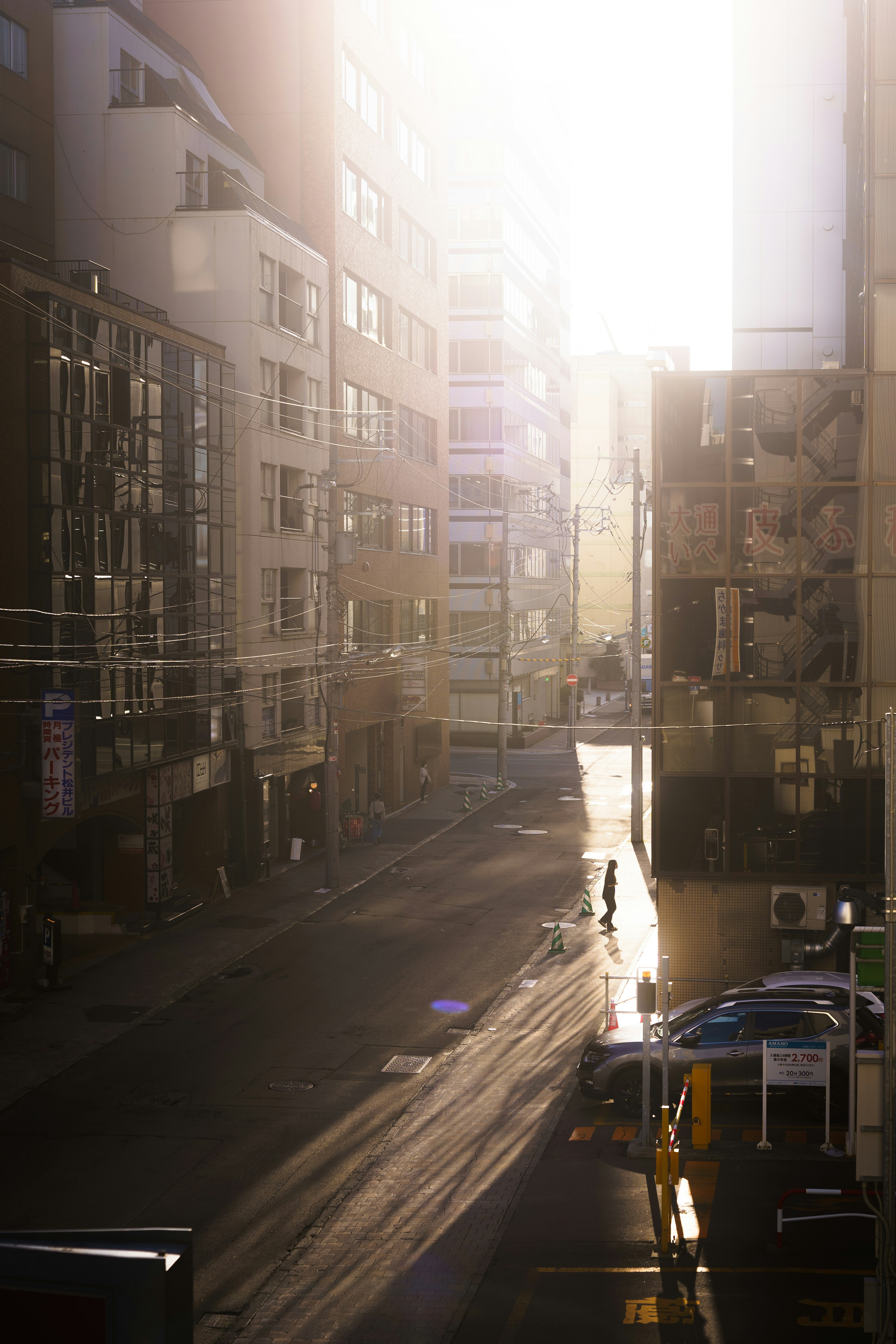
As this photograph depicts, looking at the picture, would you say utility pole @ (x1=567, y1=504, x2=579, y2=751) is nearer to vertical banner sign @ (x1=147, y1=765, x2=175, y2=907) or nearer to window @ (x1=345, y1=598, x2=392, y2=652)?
window @ (x1=345, y1=598, x2=392, y2=652)

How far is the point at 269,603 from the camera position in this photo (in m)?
40.2

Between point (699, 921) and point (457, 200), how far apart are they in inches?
2284

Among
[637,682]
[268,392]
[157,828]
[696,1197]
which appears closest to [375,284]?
[268,392]

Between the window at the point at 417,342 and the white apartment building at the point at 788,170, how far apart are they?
26.1 metres

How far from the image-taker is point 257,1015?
2612 centimetres

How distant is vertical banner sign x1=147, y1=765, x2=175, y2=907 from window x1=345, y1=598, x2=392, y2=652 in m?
13.0

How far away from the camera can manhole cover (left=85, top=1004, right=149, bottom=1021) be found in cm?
2591

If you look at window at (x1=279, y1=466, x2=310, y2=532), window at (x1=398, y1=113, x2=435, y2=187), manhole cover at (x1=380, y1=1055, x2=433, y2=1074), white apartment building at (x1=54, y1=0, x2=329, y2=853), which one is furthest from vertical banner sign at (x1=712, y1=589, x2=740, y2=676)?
window at (x1=398, y1=113, x2=435, y2=187)

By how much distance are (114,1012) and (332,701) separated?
44.9 ft

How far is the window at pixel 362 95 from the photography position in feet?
155

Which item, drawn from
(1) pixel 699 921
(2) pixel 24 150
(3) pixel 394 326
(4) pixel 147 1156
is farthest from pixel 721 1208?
(3) pixel 394 326

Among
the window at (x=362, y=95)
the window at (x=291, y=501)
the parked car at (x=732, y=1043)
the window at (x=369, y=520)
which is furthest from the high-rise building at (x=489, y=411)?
the parked car at (x=732, y=1043)

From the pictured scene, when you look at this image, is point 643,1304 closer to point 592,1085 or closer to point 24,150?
point 592,1085

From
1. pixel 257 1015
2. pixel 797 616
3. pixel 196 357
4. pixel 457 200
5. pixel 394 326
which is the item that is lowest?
pixel 257 1015
